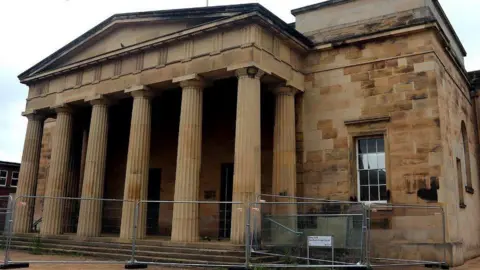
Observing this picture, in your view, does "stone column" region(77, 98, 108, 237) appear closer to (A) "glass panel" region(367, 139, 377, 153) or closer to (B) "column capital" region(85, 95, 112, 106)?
(B) "column capital" region(85, 95, 112, 106)

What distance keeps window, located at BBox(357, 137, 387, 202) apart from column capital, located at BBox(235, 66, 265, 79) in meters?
4.39

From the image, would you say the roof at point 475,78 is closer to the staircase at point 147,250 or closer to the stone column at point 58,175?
the staircase at point 147,250

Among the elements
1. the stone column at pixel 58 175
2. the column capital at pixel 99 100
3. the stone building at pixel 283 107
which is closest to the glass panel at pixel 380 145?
the stone building at pixel 283 107

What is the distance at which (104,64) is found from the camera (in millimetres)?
17938

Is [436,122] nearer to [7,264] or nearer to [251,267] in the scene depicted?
[251,267]

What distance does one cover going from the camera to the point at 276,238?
451 inches

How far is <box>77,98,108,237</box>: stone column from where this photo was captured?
16.7 metres

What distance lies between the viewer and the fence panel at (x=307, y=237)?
10469 millimetres

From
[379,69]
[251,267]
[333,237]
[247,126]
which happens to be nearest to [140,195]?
[247,126]

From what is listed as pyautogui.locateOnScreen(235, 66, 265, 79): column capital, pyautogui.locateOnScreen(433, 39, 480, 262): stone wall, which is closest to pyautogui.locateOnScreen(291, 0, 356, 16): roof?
pyautogui.locateOnScreen(433, 39, 480, 262): stone wall

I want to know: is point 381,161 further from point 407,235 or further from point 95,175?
point 95,175

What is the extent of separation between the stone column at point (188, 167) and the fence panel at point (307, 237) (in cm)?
303

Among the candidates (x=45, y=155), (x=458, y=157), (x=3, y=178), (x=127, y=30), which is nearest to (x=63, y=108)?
(x=127, y=30)

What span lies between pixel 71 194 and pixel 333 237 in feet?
51.0
